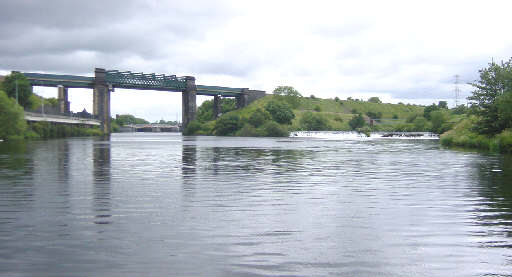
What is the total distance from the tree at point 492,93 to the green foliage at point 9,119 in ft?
284

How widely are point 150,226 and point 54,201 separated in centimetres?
668

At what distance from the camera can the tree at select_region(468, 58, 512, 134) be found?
199 feet

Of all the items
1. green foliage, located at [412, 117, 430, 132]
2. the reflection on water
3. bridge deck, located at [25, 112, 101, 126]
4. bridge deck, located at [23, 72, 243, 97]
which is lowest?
the reflection on water

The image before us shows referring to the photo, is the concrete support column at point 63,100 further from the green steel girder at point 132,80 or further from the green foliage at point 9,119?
the green foliage at point 9,119

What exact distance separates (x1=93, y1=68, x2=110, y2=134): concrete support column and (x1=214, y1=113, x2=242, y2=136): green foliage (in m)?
43.7

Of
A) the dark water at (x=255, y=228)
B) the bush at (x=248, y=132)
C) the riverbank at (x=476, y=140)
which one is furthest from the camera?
the bush at (x=248, y=132)

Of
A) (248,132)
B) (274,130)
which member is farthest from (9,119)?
(274,130)

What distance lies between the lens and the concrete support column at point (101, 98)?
186125mm

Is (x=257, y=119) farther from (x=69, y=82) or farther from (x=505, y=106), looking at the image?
(x=505, y=106)

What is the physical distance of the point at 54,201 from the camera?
1867 centimetres

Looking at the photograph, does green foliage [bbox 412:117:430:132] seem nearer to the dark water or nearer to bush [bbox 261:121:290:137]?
bush [bbox 261:121:290:137]

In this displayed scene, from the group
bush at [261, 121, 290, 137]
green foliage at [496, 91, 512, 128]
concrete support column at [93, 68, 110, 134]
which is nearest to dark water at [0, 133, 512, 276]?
green foliage at [496, 91, 512, 128]

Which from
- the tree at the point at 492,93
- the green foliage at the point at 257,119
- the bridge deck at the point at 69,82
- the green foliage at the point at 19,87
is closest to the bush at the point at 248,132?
the green foliage at the point at 257,119

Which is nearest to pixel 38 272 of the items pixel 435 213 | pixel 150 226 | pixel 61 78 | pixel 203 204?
pixel 150 226
